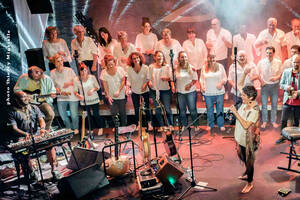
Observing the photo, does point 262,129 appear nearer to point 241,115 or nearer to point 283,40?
point 283,40

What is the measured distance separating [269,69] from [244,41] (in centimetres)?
116

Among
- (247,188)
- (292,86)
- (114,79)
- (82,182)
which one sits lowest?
(247,188)

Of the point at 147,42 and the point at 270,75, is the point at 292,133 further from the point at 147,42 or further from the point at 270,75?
the point at 147,42

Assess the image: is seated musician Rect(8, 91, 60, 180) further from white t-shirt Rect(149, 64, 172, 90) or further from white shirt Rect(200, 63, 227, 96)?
white shirt Rect(200, 63, 227, 96)

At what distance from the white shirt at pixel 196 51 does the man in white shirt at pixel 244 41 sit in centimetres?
78

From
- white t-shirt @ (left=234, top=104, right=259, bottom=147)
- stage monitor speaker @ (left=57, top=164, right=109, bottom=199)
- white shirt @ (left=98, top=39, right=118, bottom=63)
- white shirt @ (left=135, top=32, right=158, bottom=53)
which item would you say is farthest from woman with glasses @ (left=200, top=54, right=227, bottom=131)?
stage monitor speaker @ (left=57, top=164, right=109, bottom=199)

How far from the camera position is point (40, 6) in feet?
24.4

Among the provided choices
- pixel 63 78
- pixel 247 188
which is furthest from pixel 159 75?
pixel 247 188

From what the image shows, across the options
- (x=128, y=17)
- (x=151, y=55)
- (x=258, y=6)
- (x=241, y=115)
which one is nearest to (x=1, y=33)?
(x=128, y=17)

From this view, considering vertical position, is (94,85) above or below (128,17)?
below

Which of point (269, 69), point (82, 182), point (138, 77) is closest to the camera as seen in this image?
point (82, 182)

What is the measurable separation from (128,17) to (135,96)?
228cm

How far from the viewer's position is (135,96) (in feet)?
22.1

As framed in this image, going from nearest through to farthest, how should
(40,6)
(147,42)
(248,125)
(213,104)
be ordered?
(248,125), (213,104), (147,42), (40,6)
